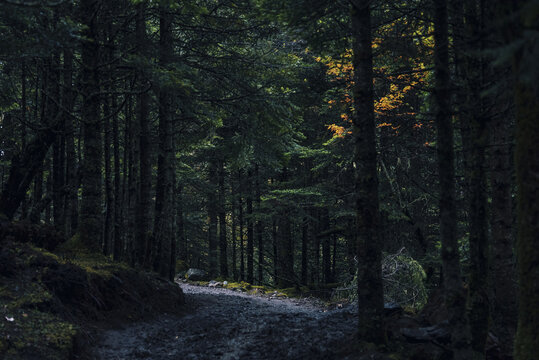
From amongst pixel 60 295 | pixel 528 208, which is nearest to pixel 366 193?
pixel 528 208

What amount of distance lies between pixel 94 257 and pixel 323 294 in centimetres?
1143

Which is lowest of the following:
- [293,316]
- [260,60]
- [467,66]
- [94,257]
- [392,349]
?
[293,316]

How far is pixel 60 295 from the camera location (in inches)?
314

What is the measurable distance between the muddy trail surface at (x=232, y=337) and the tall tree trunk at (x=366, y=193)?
3.03ft

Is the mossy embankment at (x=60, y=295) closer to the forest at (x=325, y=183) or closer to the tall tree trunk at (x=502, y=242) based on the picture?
the forest at (x=325, y=183)

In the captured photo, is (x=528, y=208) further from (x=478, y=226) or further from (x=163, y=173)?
(x=163, y=173)

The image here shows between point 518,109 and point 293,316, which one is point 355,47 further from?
point 293,316

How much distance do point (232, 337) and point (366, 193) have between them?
4.41 metres

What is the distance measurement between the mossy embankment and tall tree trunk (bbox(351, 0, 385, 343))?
476 cm

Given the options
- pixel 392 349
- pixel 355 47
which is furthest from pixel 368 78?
pixel 392 349

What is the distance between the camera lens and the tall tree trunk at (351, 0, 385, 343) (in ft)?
21.3

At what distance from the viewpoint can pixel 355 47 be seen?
275 inches

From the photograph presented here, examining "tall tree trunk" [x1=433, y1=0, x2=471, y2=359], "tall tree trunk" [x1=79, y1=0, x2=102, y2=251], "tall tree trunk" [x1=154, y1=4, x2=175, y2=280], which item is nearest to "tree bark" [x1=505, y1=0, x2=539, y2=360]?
"tall tree trunk" [x1=433, y1=0, x2=471, y2=359]

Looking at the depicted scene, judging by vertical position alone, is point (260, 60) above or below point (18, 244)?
above
